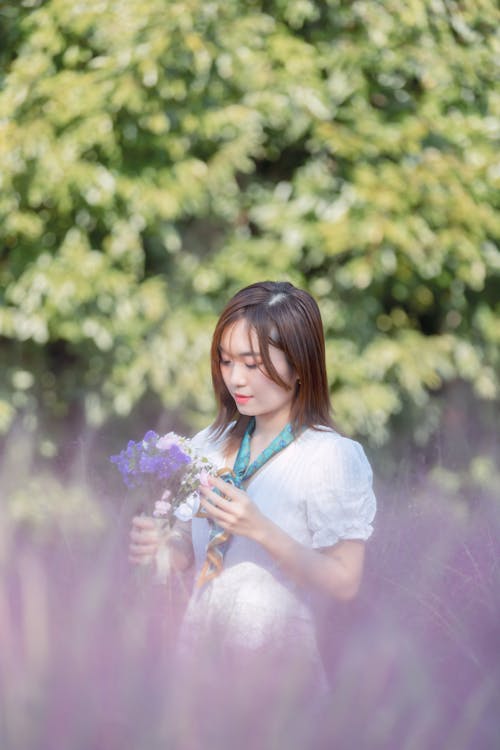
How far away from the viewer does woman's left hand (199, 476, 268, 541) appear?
1.85 metres

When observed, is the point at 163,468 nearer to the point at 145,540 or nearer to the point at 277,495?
the point at 145,540

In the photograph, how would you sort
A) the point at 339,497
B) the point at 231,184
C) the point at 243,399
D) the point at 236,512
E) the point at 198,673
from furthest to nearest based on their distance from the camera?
the point at 231,184, the point at 243,399, the point at 339,497, the point at 236,512, the point at 198,673

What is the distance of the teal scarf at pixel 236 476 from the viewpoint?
199 cm

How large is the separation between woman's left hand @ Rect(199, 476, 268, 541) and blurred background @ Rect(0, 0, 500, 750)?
8.43 feet

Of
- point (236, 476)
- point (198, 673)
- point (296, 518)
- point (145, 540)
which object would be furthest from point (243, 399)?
point (198, 673)

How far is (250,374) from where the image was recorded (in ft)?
6.82

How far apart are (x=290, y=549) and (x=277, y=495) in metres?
0.17

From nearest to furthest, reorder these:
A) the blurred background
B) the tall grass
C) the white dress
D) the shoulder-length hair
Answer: the tall grass
the white dress
the shoulder-length hair
the blurred background

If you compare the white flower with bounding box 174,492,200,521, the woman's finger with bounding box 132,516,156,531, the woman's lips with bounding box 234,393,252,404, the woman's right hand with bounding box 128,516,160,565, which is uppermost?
the woman's lips with bounding box 234,393,252,404

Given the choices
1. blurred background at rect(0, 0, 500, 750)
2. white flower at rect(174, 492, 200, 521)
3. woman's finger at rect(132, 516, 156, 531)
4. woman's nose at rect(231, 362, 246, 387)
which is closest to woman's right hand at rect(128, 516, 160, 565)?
woman's finger at rect(132, 516, 156, 531)

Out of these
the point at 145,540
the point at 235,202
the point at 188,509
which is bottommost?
the point at 235,202

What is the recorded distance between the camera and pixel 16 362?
5812 mm

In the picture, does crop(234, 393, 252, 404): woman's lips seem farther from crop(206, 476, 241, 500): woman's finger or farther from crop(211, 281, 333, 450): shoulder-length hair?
crop(206, 476, 241, 500): woman's finger

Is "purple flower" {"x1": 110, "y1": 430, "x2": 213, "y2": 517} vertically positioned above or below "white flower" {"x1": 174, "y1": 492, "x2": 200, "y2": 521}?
above
